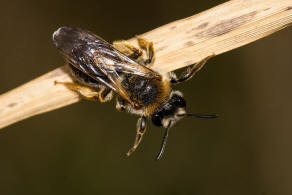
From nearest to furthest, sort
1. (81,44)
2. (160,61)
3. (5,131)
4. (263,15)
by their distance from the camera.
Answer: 1. (263,15)
2. (160,61)
3. (81,44)
4. (5,131)

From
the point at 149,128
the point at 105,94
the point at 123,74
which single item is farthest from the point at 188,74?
the point at 149,128

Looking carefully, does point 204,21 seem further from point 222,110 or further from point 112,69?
point 222,110

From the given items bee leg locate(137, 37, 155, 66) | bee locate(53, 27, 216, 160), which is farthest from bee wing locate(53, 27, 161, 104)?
bee leg locate(137, 37, 155, 66)

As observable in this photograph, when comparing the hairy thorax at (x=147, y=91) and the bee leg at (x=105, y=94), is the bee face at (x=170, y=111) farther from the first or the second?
the bee leg at (x=105, y=94)

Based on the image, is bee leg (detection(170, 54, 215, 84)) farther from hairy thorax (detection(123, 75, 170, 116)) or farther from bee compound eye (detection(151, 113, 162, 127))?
bee compound eye (detection(151, 113, 162, 127))

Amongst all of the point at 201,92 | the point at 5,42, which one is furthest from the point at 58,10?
the point at 201,92

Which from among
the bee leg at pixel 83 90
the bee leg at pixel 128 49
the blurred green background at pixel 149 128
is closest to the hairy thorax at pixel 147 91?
the bee leg at pixel 128 49

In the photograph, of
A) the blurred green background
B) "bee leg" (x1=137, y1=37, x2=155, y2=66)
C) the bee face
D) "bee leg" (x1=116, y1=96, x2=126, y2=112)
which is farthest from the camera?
the blurred green background

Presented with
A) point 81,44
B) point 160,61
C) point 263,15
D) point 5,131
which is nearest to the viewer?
point 263,15

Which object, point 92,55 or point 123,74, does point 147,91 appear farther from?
point 92,55
